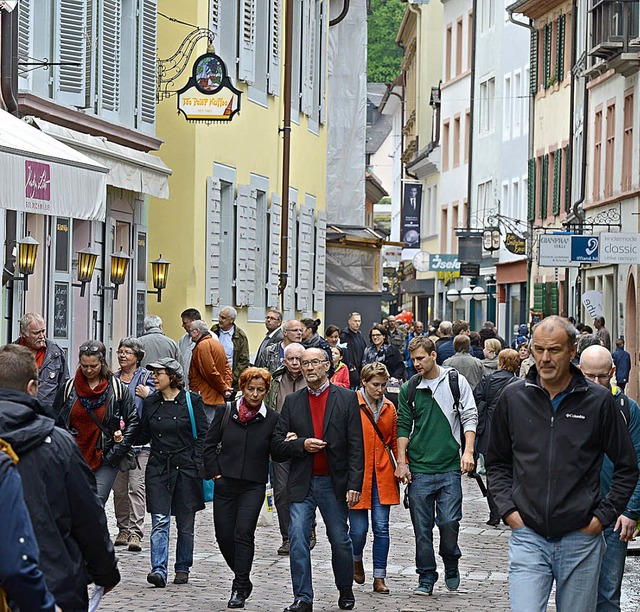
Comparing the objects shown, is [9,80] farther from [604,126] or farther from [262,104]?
[604,126]

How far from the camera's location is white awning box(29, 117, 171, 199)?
19.1 m

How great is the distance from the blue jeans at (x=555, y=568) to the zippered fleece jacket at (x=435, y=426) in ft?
14.8

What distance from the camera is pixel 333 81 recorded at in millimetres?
40031

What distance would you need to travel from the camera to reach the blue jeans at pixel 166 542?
39.8 feet

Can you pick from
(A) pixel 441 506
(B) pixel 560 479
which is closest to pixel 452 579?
(A) pixel 441 506

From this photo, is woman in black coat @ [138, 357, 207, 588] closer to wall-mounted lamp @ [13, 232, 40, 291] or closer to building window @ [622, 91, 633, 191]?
wall-mounted lamp @ [13, 232, 40, 291]

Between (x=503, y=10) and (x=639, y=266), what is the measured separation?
22193 millimetres

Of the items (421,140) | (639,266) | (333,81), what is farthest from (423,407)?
(421,140)

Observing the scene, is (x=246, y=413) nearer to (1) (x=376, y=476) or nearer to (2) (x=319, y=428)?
(2) (x=319, y=428)

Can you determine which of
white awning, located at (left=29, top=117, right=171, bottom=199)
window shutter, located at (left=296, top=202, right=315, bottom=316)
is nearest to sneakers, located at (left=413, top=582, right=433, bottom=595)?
white awning, located at (left=29, top=117, right=171, bottom=199)

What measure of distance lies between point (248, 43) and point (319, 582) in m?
16.2

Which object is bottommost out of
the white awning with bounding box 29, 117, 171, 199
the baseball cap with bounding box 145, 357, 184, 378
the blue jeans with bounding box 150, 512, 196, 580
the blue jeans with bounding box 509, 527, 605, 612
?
the blue jeans with bounding box 150, 512, 196, 580

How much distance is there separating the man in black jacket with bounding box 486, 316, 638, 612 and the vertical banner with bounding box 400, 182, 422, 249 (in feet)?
214

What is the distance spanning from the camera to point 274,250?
98.4 feet
